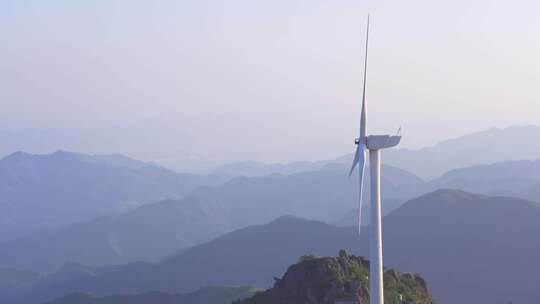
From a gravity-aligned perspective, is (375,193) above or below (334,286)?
above

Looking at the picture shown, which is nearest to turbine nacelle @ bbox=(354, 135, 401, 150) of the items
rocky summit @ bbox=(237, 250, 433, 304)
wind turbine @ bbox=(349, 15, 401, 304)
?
wind turbine @ bbox=(349, 15, 401, 304)

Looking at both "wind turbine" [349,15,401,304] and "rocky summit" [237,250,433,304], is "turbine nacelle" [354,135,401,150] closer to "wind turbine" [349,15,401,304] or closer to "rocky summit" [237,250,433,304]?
"wind turbine" [349,15,401,304]

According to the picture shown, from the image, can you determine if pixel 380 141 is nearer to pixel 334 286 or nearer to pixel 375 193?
pixel 375 193

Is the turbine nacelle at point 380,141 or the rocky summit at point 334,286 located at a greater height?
the turbine nacelle at point 380,141

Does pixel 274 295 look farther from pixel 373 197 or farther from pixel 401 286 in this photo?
pixel 373 197

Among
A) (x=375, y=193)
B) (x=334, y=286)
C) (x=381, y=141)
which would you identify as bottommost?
(x=334, y=286)

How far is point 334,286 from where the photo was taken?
346 feet

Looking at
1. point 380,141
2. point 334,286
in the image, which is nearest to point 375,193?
point 380,141

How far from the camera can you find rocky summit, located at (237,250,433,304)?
4102 inches

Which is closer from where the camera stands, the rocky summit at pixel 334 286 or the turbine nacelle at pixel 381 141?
the turbine nacelle at pixel 381 141

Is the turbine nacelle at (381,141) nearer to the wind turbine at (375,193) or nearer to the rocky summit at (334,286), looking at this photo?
the wind turbine at (375,193)

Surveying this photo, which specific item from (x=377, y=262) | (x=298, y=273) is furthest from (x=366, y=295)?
(x=377, y=262)

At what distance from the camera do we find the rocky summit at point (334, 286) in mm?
104188

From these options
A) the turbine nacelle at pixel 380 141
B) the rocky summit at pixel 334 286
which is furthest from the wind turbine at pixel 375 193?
the rocky summit at pixel 334 286
